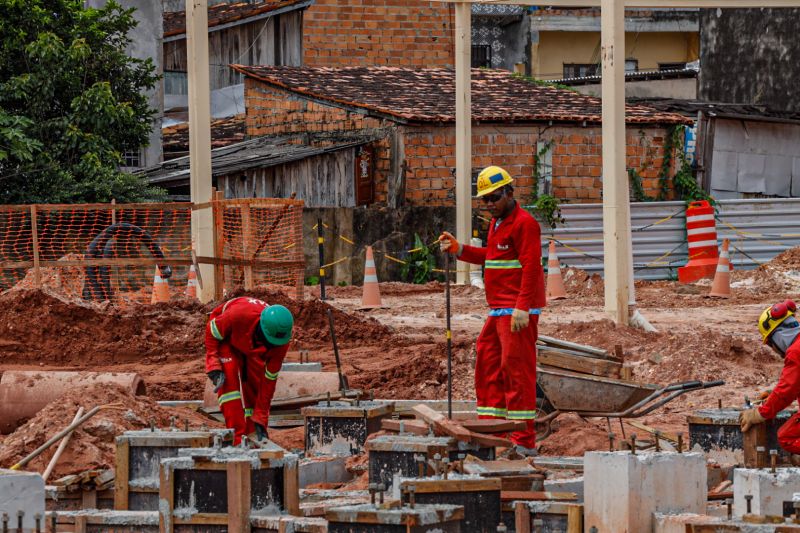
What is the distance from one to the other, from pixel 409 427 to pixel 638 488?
1.97m

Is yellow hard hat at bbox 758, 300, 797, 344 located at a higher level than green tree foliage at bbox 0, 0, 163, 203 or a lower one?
lower

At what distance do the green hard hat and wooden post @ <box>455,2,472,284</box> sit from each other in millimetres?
13363

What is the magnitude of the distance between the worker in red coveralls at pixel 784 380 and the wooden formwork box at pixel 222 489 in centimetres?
331

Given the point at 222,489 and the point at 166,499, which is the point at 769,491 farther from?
the point at 166,499

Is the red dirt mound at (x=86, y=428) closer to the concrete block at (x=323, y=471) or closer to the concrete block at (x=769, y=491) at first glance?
the concrete block at (x=323, y=471)

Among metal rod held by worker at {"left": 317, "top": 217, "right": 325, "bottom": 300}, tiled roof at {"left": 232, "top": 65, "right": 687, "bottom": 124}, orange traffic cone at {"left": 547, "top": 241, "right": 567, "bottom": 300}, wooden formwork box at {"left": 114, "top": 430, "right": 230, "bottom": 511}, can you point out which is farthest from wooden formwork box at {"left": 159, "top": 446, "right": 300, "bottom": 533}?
tiled roof at {"left": 232, "top": 65, "right": 687, "bottom": 124}

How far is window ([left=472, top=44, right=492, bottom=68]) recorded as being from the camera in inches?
1741

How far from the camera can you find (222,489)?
8.29m

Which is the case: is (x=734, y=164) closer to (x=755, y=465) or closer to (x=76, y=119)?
(x=76, y=119)

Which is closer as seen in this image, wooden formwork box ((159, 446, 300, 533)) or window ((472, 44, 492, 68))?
wooden formwork box ((159, 446, 300, 533))

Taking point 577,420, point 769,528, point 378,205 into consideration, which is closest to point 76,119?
point 378,205

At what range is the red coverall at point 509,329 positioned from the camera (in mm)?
10633

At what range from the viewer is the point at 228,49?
39.8 meters

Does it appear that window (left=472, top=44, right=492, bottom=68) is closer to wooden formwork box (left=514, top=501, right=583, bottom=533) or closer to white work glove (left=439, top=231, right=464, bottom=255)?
white work glove (left=439, top=231, right=464, bottom=255)
